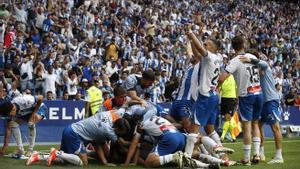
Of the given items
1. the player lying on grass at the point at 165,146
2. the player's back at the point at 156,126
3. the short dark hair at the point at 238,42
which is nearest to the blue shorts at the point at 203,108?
the player lying on grass at the point at 165,146

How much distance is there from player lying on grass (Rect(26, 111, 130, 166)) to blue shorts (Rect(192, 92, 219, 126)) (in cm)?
134

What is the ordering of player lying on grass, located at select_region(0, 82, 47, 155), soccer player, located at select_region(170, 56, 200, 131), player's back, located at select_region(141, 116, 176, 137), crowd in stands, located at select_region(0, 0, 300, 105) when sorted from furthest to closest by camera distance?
1. crowd in stands, located at select_region(0, 0, 300, 105)
2. player lying on grass, located at select_region(0, 82, 47, 155)
3. soccer player, located at select_region(170, 56, 200, 131)
4. player's back, located at select_region(141, 116, 176, 137)

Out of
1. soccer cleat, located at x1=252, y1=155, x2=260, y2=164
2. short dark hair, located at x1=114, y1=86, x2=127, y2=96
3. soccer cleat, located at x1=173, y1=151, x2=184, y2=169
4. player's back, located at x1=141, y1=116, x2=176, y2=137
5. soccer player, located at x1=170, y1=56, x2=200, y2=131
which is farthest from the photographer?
short dark hair, located at x1=114, y1=86, x2=127, y2=96

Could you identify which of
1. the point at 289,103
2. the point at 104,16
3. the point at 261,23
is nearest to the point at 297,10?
the point at 261,23

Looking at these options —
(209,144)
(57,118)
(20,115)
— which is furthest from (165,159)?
(57,118)

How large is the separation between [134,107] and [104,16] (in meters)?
16.9

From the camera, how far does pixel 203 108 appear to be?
39.1ft

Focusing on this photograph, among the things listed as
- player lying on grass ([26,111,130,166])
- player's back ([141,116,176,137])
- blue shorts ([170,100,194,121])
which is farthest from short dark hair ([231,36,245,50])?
player lying on grass ([26,111,130,166])

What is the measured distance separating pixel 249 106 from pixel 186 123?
1357mm

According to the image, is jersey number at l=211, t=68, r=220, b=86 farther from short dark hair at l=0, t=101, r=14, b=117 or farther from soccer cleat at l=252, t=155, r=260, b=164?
short dark hair at l=0, t=101, r=14, b=117

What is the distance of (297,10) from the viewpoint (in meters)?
47.3

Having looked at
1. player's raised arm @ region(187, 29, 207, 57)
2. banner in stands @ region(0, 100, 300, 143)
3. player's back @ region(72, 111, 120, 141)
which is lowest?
banner in stands @ region(0, 100, 300, 143)

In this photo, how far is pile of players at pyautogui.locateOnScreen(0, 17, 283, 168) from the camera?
1177 cm

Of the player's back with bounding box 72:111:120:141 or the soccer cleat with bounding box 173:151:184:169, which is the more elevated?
the player's back with bounding box 72:111:120:141
